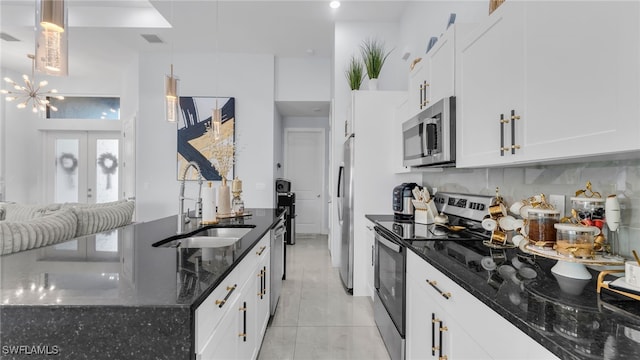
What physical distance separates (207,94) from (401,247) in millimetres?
4505

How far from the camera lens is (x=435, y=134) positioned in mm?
1820

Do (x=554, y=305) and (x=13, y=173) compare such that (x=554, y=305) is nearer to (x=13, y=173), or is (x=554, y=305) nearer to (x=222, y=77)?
(x=222, y=77)

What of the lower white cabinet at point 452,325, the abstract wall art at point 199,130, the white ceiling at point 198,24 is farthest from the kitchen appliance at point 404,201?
the abstract wall art at point 199,130

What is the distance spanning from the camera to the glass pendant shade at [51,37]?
4.19 feet

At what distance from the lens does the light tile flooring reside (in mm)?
2055

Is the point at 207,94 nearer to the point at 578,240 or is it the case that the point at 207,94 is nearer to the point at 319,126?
the point at 319,126

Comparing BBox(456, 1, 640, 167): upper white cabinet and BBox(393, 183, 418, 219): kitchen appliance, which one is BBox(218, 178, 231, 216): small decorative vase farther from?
BBox(456, 1, 640, 167): upper white cabinet

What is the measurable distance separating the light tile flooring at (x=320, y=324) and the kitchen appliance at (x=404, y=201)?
955 millimetres

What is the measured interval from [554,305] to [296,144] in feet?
19.5

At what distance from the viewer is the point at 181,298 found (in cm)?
77

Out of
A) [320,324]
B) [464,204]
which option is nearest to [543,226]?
[464,204]

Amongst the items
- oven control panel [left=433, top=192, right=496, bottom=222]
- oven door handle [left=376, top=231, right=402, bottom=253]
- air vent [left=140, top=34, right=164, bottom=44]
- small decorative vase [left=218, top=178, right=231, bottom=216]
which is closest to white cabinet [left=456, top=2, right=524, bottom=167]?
oven control panel [left=433, top=192, right=496, bottom=222]

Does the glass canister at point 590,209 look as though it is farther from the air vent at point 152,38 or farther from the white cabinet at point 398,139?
the air vent at point 152,38

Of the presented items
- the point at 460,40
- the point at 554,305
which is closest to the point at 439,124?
the point at 460,40
